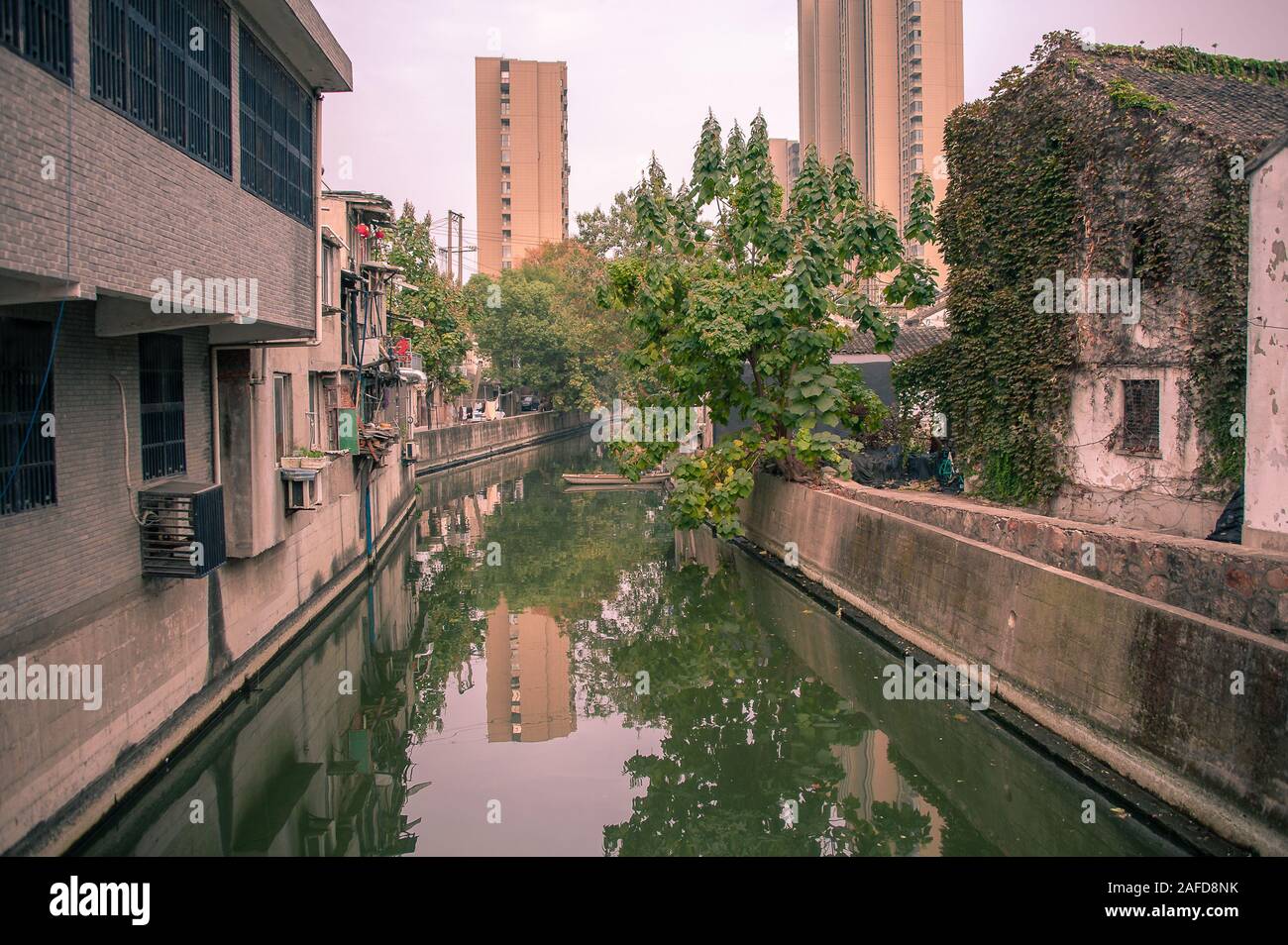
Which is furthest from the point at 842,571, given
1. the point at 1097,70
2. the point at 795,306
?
the point at 1097,70

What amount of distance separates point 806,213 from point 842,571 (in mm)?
6380

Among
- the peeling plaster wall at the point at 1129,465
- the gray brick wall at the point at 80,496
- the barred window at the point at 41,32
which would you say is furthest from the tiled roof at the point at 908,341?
the barred window at the point at 41,32

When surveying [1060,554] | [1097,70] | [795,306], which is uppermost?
[1097,70]

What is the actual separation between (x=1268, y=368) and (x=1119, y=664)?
9.29 feet

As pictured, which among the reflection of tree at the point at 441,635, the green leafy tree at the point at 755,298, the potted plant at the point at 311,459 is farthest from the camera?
the green leafy tree at the point at 755,298

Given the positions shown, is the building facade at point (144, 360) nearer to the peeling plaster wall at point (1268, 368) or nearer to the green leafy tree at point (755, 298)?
the green leafy tree at point (755, 298)

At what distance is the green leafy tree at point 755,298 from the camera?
690 inches

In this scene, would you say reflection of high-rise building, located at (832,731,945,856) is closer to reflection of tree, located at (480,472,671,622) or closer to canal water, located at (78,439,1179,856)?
canal water, located at (78,439,1179,856)

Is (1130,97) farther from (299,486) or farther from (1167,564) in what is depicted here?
(299,486)

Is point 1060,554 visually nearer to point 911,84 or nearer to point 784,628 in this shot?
point 784,628

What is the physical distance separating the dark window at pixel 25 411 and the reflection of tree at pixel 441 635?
4967mm

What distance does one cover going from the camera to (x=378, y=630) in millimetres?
15172

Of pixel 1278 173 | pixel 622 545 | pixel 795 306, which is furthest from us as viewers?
pixel 622 545

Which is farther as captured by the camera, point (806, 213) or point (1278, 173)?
point (806, 213)
